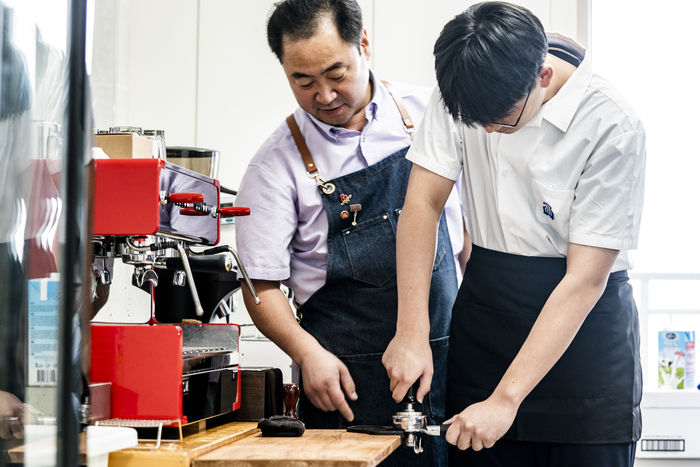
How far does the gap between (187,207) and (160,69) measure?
1922 mm

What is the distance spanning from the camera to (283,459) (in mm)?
910

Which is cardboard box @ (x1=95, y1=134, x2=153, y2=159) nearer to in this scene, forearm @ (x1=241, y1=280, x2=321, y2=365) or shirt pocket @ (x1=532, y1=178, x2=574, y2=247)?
forearm @ (x1=241, y1=280, x2=321, y2=365)

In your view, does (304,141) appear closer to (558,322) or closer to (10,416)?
(558,322)

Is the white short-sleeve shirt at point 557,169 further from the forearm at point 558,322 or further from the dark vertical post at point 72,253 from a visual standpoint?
the dark vertical post at point 72,253

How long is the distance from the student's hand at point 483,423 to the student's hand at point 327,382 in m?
0.31

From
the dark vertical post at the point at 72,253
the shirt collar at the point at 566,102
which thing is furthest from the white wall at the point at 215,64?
the dark vertical post at the point at 72,253

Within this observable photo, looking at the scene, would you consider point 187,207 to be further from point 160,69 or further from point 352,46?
point 160,69

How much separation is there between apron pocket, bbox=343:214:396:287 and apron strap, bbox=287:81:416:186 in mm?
113

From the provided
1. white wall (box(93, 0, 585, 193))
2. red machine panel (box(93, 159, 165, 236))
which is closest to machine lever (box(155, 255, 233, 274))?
red machine panel (box(93, 159, 165, 236))

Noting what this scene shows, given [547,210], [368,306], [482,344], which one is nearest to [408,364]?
[482,344]

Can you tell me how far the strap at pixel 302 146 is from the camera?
148cm

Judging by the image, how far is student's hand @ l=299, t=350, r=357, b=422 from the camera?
53.5 inches

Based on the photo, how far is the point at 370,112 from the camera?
5.13ft

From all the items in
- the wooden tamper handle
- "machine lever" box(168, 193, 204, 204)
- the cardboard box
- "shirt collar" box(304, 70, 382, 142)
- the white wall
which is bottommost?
the wooden tamper handle
